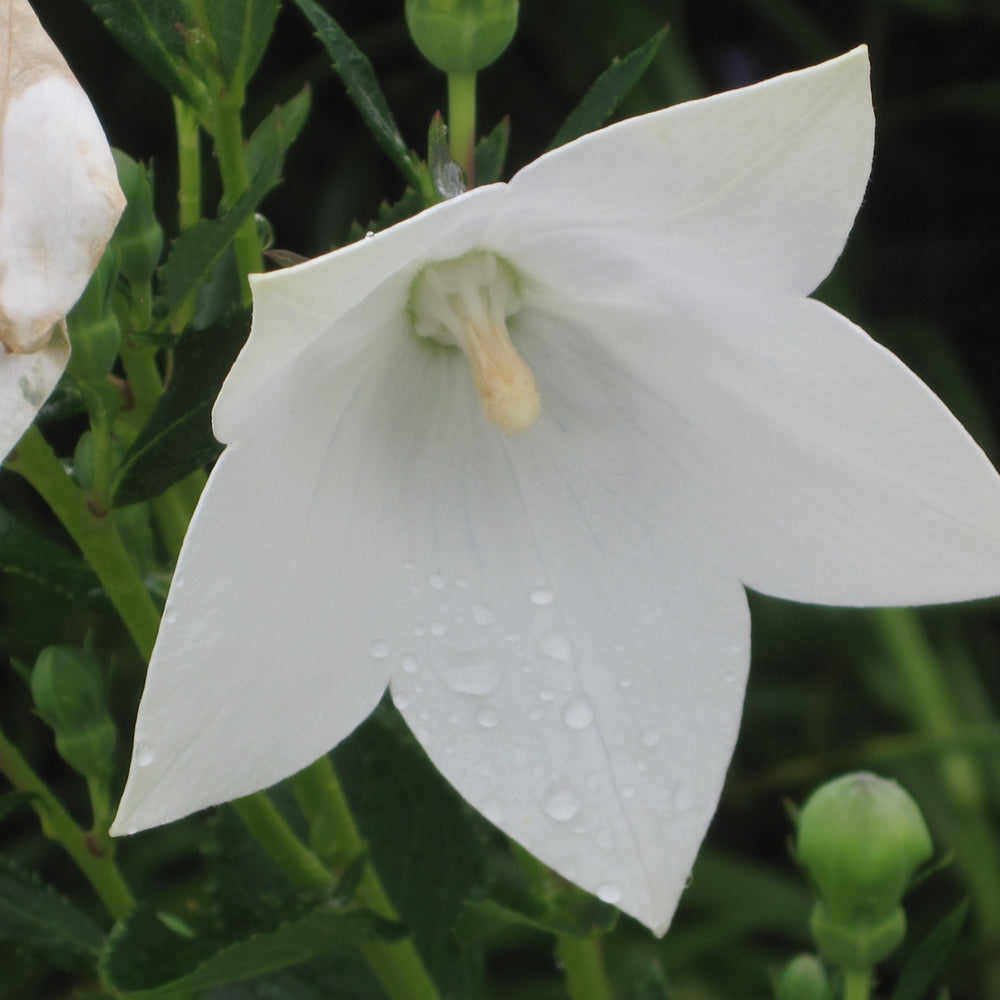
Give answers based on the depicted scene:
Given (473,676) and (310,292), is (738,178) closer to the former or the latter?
(310,292)

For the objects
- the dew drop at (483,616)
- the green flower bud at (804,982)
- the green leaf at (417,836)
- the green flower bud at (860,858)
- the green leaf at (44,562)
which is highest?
the green leaf at (44,562)

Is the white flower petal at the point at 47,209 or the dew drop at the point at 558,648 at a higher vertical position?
the white flower petal at the point at 47,209

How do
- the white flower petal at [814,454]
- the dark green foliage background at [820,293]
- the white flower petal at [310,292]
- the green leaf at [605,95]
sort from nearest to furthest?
the white flower petal at [310,292] < the white flower petal at [814,454] < the green leaf at [605,95] < the dark green foliage background at [820,293]

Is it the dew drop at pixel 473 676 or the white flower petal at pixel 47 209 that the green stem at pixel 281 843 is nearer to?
the dew drop at pixel 473 676

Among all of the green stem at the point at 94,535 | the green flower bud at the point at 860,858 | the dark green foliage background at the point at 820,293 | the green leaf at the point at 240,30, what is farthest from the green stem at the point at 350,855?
the dark green foliage background at the point at 820,293

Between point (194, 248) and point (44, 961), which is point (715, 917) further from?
point (194, 248)

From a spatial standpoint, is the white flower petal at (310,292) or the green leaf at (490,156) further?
the green leaf at (490,156)

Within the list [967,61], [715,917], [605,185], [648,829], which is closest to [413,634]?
[648,829]

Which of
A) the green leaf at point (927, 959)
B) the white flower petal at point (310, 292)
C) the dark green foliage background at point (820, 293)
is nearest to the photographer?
the white flower petal at point (310, 292)

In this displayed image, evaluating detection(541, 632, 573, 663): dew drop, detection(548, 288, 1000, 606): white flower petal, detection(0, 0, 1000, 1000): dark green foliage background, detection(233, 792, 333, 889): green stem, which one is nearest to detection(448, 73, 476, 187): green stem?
detection(548, 288, 1000, 606): white flower petal
